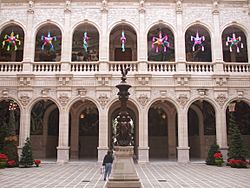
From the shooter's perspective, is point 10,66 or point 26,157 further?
point 10,66

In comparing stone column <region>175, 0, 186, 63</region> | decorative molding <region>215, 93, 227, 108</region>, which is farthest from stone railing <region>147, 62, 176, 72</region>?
decorative molding <region>215, 93, 227, 108</region>

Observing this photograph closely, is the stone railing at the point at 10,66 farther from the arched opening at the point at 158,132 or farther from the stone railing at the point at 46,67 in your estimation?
the arched opening at the point at 158,132

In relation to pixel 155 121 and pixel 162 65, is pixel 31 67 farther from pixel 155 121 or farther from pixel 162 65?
pixel 155 121

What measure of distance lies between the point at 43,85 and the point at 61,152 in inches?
184

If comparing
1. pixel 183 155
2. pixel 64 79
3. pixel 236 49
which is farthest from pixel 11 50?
pixel 236 49

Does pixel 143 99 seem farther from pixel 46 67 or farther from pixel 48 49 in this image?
pixel 48 49

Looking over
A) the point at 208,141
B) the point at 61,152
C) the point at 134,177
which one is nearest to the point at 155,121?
the point at 208,141

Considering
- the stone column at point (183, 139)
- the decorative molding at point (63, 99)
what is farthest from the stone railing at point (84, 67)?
the stone column at point (183, 139)

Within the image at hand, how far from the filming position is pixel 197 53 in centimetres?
2230

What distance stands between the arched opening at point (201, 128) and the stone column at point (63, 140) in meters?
9.80

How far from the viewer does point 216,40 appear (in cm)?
1950

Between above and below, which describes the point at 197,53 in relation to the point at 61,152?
above

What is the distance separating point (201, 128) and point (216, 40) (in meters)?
7.08

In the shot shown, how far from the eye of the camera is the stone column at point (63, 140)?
18.2m
